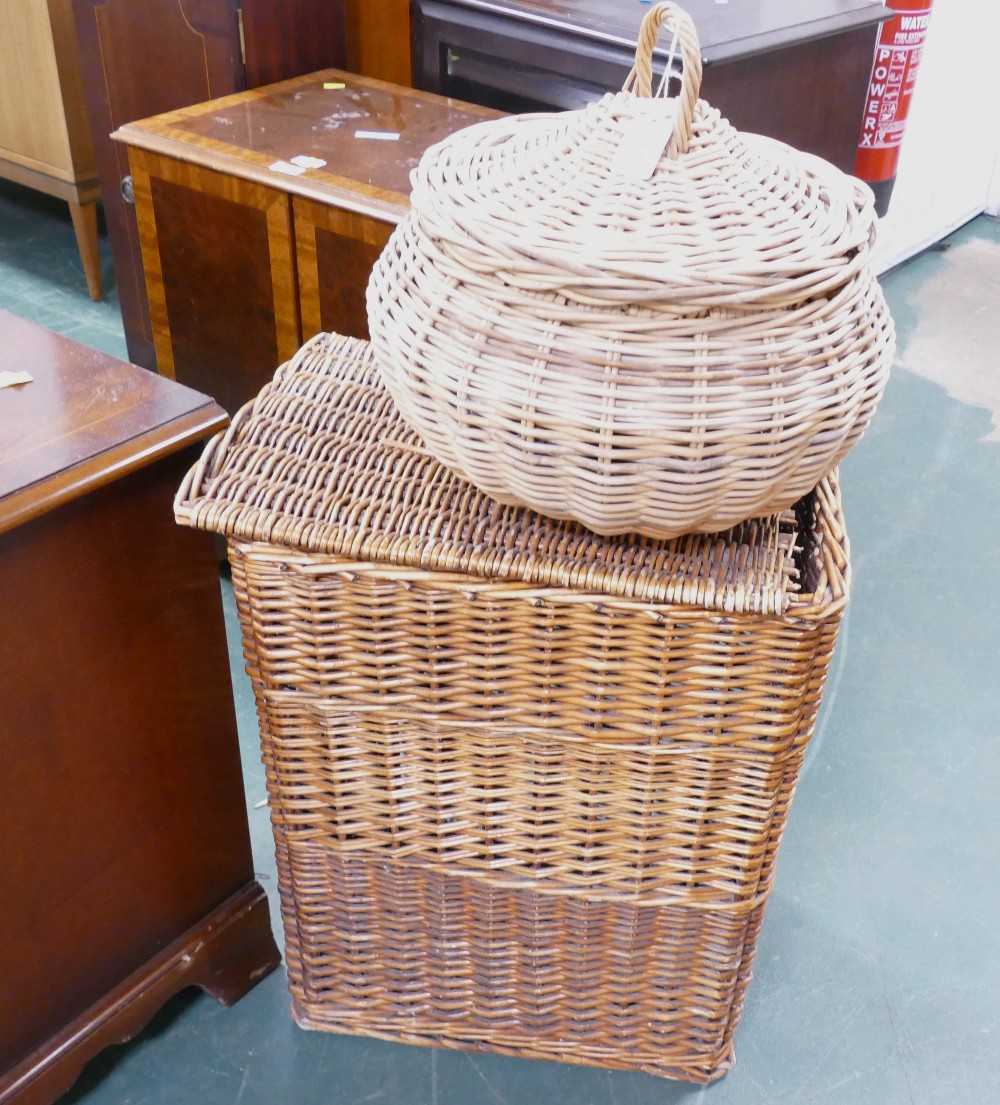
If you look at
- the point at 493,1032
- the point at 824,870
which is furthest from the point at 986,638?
the point at 493,1032

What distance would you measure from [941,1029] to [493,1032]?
1.73 ft

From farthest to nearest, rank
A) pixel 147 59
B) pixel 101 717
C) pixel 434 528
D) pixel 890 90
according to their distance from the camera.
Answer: pixel 890 90
pixel 147 59
pixel 101 717
pixel 434 528

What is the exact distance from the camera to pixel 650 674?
3.37 feet

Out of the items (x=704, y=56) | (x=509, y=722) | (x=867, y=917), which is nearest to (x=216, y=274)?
(x=704, y=56)

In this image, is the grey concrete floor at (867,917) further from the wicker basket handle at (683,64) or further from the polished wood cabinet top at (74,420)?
the wicker basket handle at (683,64)

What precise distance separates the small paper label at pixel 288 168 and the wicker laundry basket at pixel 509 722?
45 centimetres

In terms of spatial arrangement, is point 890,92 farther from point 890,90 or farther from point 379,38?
point 379,38

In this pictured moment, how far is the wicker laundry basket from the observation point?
1.01 meters

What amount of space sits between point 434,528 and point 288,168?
0.86 metres

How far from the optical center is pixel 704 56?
5.73 feet

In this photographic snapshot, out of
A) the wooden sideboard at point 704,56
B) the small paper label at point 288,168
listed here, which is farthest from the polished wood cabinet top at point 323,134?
the wooden sideboard at point 704,56

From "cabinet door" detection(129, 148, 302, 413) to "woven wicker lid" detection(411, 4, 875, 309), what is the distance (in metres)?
0.77

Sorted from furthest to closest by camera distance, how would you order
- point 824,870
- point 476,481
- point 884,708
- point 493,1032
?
point 884,708
point 824,870
point 493,1032
point 476,481

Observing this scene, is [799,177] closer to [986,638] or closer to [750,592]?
[750,592]
